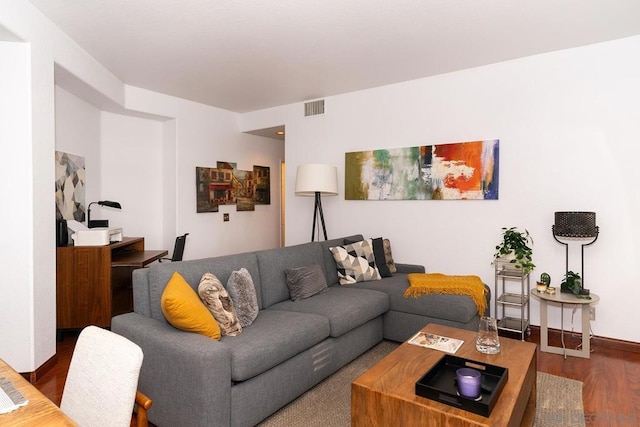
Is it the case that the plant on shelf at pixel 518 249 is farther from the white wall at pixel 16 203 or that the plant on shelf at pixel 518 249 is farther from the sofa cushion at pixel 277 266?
the white wall at pixel 16 203

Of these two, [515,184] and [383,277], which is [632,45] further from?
[383,277]

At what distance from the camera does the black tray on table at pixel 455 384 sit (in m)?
1.60

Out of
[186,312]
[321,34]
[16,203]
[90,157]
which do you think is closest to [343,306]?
[186,312]

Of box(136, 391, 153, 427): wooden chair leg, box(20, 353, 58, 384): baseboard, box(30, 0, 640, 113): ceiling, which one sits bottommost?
box(20, 353, 58, 384): baseboard

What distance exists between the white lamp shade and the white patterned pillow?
0.88 metres

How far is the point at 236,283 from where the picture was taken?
2.58 meters

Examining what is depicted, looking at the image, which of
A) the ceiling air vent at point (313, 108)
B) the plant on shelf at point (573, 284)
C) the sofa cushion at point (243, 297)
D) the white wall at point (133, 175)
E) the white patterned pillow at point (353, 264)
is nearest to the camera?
the sofa cushion at point (243, 297)

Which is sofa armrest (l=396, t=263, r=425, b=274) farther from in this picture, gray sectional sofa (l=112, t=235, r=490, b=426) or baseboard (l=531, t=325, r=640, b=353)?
baseboard (l=531, t=325, r=640, b=353)

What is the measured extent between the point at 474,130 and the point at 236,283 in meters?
2.91

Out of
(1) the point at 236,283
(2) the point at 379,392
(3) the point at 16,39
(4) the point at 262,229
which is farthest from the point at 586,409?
(4) the point at 262,229

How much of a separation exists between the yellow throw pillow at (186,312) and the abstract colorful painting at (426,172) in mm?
2882

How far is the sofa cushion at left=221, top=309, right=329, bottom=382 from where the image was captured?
204 centimetres

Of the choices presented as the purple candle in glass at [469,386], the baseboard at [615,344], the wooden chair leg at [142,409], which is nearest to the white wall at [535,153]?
the baseboard at [615,344]

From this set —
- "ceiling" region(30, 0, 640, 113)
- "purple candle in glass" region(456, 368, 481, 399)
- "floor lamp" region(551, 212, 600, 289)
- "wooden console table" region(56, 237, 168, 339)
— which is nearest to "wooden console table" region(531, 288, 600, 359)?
"floor lamp" region(551, 212, 600, 289)
